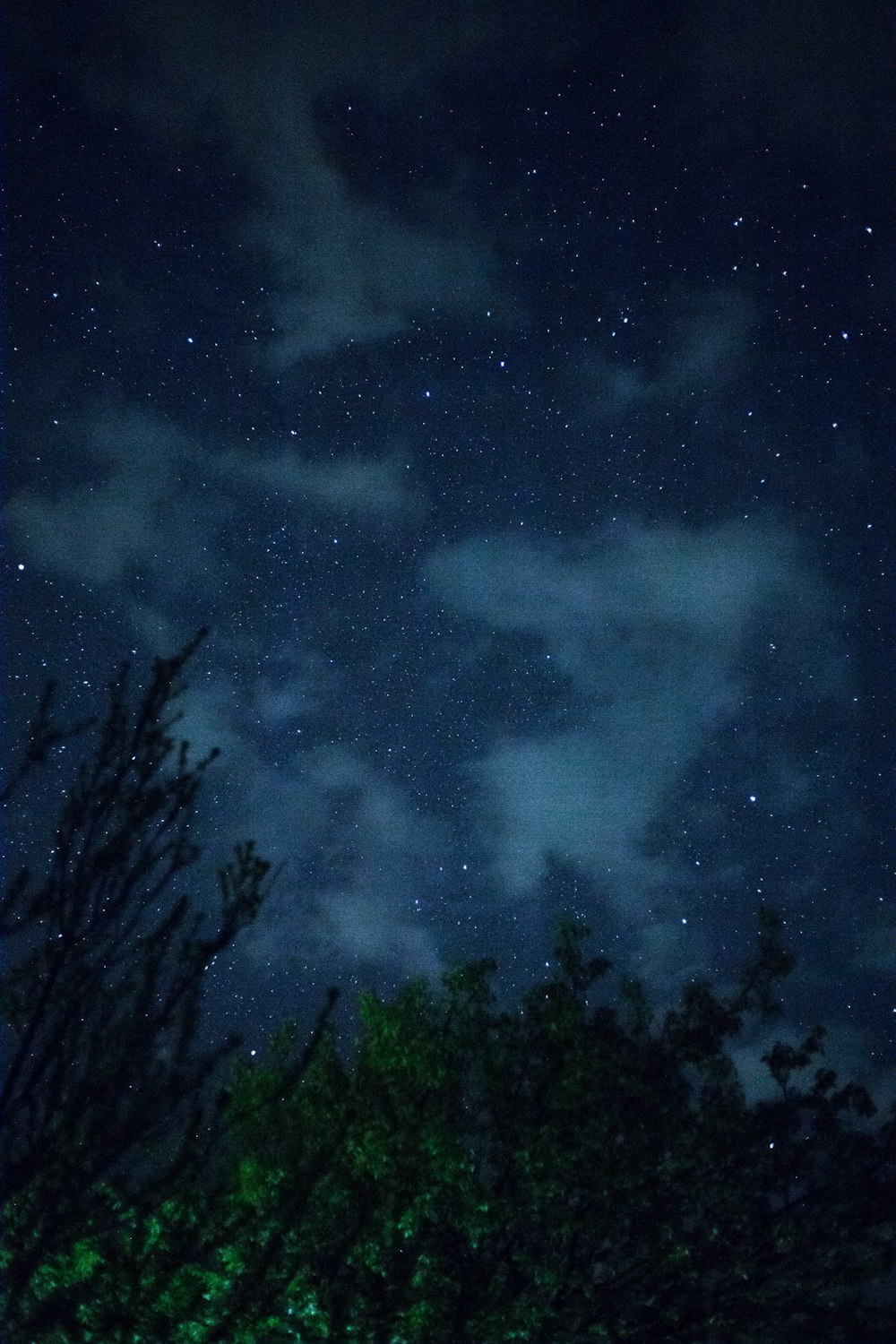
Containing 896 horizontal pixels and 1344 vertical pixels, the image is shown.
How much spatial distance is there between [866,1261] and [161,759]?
44.9 ft

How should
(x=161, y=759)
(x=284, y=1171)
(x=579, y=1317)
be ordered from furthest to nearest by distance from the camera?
(x=284, y=1171) → (x=579, y=1317) → (x=161, y=759)

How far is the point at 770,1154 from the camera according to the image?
14.7 m

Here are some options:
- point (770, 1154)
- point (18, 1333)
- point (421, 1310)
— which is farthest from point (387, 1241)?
point (18, 1333)

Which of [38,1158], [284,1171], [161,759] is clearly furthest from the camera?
[284,1171]

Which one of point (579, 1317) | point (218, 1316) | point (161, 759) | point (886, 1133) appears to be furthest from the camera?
point (886, 1133)

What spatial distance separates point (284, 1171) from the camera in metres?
14.4

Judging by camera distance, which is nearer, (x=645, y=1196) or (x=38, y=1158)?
(x=38, y=1158)

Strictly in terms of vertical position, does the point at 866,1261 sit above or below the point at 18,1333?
above

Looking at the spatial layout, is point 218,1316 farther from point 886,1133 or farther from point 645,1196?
→ point 886,1133

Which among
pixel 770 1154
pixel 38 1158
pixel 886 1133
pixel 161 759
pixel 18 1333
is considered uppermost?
pixel 886 1133

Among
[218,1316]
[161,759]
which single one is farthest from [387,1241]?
[161,759]

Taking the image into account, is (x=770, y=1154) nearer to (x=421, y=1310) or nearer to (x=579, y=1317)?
(x=579, y=1317)

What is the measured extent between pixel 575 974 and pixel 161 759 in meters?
10.5

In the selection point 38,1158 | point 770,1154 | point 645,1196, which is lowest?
point 38,1158
